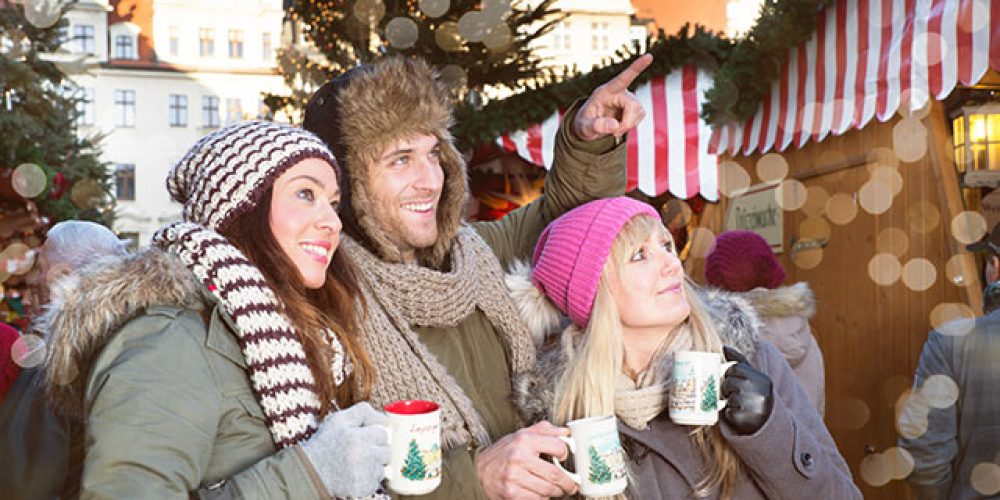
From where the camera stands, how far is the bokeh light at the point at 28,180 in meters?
6.87

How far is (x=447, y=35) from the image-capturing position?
29.2 feet

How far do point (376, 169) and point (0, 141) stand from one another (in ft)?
22.3

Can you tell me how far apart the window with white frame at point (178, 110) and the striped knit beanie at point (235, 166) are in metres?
38.8

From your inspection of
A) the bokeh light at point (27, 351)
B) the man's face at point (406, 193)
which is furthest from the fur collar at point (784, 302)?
the bokeh light at point (27, 351)

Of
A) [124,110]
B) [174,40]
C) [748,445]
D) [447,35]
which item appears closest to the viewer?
[748,445]

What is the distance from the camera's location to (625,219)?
2.34m

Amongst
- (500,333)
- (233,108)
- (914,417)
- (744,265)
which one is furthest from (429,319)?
(233,108)

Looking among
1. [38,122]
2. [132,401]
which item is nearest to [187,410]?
[132,401]

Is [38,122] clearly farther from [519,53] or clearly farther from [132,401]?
[132,401]

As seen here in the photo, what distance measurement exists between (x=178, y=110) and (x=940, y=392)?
3963 cm

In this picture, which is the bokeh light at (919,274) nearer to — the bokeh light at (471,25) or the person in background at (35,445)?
the person in background at (35,445)

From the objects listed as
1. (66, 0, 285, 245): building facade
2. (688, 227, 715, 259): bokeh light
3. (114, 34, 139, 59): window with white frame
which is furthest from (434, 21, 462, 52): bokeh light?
(114, 34, 139, 59): window with white frame

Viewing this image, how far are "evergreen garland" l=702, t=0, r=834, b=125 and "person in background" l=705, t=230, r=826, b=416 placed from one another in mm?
1445

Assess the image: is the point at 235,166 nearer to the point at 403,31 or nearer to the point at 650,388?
the point at 650,388
